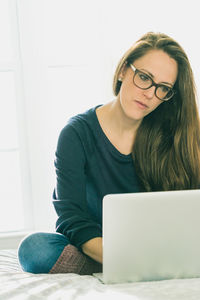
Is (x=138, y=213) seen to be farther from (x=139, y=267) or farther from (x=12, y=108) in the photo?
(x=12, y=108)

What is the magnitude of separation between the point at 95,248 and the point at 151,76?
2.04 feet

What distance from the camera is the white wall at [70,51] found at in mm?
2422

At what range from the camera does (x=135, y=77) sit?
1.49 meters

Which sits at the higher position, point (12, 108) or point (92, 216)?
point (12, 108)

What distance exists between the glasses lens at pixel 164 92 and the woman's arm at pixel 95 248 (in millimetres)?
558

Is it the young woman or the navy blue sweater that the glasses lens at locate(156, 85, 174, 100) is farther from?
the navy blue sweater

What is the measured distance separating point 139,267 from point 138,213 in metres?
0.15

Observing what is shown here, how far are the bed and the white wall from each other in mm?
1411

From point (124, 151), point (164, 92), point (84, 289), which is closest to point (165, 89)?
point (164, 92)

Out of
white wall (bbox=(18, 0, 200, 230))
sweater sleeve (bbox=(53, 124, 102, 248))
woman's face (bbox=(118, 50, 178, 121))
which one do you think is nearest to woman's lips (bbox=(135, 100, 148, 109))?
woman's face (bbox=(118, 50, 178, 121))

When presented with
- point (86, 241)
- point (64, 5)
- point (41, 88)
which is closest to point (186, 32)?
point (64, 5)

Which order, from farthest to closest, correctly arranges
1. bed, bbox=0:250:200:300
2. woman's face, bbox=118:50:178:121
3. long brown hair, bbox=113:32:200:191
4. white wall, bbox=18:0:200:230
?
1. white wall, bbox=18:0:200:230
2. long brown hair, bbox=113:32:200:191
3. woman's face, bbox=118:50:178:121
4. bed, bbox=0:250:200:300

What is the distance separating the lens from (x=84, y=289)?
0.98 metres

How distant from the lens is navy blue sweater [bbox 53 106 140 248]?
141 centimetres
